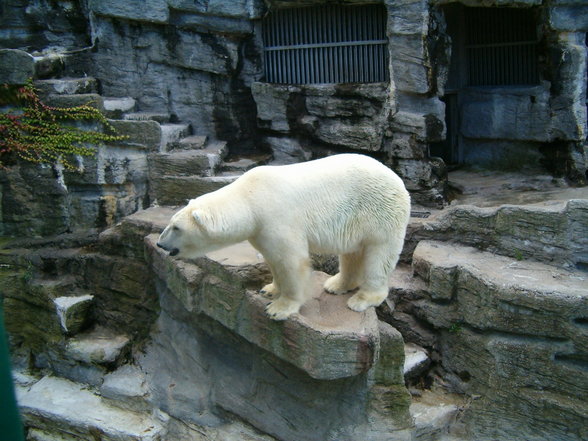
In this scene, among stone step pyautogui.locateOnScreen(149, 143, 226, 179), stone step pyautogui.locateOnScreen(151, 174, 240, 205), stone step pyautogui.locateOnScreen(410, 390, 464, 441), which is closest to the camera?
stone step pyautogui.locateOnScreen(410, 390, 464, 441)

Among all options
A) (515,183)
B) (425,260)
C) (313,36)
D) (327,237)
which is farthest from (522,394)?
(313,36)

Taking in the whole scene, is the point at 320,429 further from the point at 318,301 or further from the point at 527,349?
the point at 527,349

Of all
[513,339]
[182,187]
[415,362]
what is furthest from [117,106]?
[513,339]

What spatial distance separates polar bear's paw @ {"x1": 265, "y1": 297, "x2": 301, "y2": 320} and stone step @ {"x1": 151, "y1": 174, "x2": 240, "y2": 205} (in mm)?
2931

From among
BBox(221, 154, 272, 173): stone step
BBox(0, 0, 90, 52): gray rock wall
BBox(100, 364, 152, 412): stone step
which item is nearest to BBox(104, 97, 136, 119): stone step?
BBox(0, 0, 90, 52): gray rock wall

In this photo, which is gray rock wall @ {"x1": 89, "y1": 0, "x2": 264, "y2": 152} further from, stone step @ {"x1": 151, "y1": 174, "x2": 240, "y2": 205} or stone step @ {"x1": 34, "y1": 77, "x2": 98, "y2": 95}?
stone step @ {"x1": 151, "y1": 174, "x2": 240, "y2": 205}

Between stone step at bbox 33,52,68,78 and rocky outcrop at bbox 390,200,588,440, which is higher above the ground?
stone step at bbox 33,52,68,78

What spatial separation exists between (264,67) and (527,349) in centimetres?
582

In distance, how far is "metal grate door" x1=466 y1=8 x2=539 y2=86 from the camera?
953 centimetres

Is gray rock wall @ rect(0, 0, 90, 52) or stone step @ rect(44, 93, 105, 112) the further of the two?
gray rock wall @ rect(0, 0, 90, 52)

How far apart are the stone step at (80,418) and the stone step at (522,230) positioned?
365 cm

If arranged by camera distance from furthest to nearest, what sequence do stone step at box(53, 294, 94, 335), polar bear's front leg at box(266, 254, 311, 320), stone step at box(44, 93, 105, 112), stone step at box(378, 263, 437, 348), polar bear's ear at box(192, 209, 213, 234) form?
stone step at box(44, 93, 105, 112)
stone step at box(53, 294, 94, 335)
stone step at box(378, 263, 437, 348)
polar bear's front leg at box(266, 254, 311, 320)
polar bear's ear at box(192, 209, 213, 234)

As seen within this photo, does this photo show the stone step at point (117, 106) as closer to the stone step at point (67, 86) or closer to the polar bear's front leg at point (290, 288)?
the stone step at point (67, 86)

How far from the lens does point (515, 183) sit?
29.0ft
